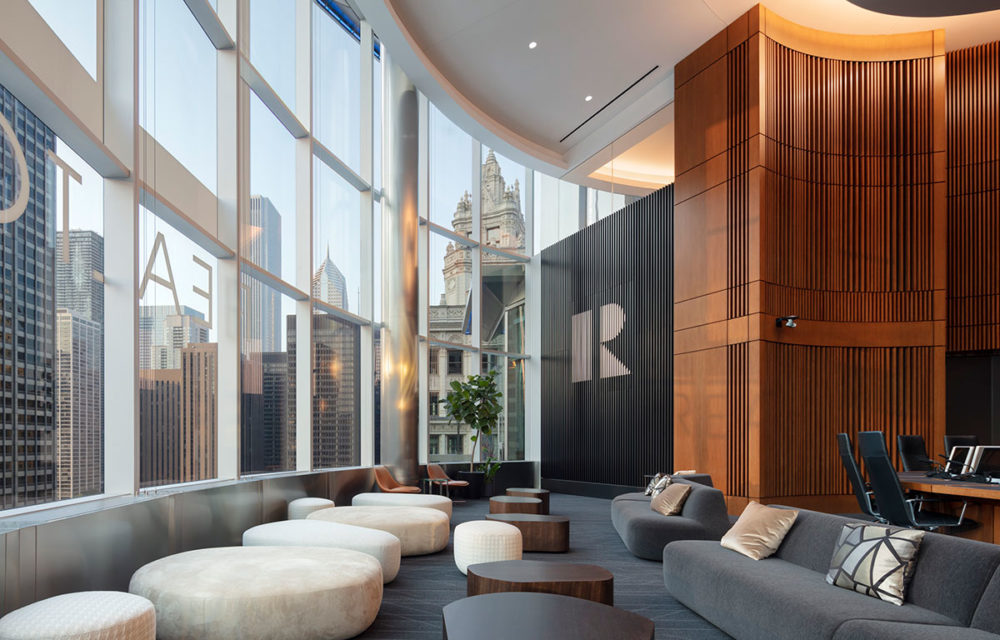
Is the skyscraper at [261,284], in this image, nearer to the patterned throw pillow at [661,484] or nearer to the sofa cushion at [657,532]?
the sofa cushion at [657,532]

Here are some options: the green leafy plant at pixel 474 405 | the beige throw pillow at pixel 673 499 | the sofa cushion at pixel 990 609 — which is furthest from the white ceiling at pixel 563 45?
the sofa cushion at pixel 990 609

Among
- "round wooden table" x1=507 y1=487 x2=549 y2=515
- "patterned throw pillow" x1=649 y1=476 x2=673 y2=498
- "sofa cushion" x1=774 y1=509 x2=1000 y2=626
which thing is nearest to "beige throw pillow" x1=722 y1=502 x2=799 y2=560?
"sofa cushion" x1=774 y1=509 x2=1000 y2=626

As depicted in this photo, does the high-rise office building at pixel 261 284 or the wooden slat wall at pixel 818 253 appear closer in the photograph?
the high-rise office building at pixel 261 284

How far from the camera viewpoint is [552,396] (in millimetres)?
15617

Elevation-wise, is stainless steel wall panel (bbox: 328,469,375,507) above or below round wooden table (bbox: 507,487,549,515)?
above

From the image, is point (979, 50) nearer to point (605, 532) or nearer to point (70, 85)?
point (605, 532)

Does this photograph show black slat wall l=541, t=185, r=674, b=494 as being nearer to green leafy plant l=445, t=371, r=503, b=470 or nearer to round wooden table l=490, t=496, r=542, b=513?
green leafy plant l=445, t=371, r=503, b=470

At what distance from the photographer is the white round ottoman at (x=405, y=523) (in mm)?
6801

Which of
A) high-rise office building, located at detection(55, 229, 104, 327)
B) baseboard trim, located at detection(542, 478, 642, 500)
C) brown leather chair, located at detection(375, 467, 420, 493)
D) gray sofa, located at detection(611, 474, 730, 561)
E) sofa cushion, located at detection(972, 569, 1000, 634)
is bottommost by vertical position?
baseboard trim, located at detection(542, 478, 642, 500)

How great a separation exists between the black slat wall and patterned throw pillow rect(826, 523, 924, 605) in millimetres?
7585

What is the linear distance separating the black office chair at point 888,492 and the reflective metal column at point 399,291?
7.01m

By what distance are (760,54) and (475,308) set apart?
7693 millimetres

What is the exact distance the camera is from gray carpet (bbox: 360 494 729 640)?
4535 millimetres

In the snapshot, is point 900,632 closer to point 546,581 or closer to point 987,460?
point 546,581
